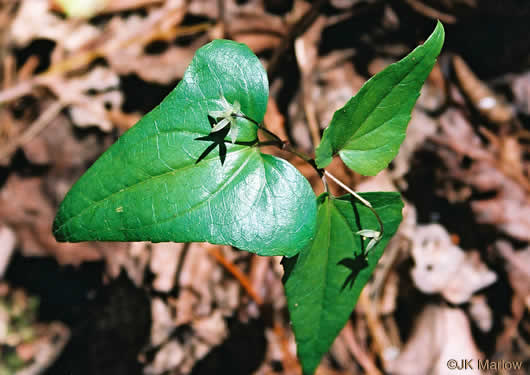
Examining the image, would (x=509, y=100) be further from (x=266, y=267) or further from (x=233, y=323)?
(x=233, y=323)

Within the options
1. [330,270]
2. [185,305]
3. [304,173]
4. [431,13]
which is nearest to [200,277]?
[185,305]

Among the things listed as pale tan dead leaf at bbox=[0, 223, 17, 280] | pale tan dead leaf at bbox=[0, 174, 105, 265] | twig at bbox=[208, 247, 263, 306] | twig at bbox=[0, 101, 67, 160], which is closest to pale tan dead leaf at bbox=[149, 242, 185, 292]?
twig at bbox=[208, 247, 263, 306]

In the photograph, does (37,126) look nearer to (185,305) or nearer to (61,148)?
(61,148)

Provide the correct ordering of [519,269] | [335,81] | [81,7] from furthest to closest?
1. [81,7]
2. [335,81]
3. [519,269]

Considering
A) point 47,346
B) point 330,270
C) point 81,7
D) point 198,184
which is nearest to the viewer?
point 198,184

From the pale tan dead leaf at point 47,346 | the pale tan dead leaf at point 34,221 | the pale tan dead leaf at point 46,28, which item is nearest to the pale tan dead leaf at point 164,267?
the pale tan dead leaf at point 34,221

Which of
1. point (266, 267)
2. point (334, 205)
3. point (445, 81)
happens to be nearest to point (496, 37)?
point (445, 81)
